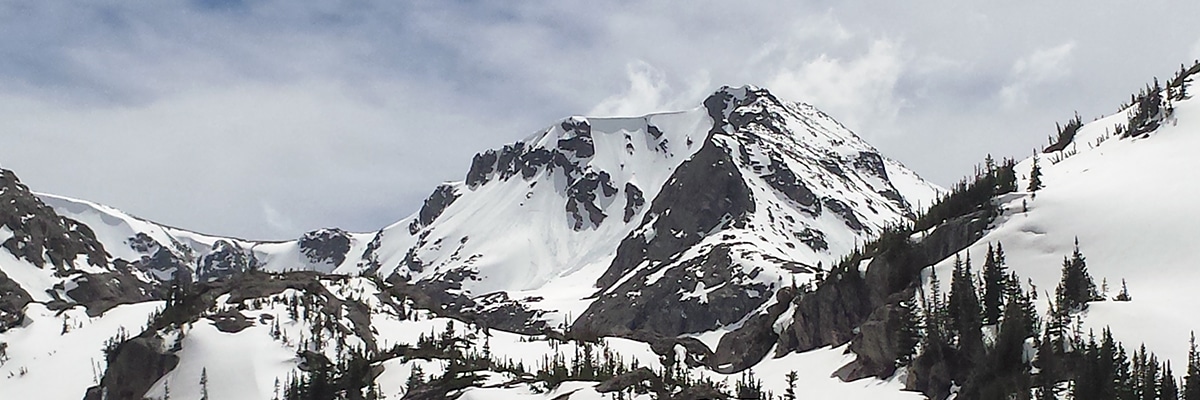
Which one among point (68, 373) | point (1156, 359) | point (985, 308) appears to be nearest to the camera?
point (1156, 359)

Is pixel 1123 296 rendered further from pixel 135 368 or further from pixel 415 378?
pixel 135 368

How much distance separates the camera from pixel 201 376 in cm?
12988

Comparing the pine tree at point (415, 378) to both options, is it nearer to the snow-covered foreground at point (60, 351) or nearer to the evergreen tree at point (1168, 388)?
the snow-covered foreground at point (60, 351)

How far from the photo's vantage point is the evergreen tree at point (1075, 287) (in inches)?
4117

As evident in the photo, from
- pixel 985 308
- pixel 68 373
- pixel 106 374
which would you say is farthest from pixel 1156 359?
pixel 68 373

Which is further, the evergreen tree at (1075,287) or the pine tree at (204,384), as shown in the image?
the pine tree at (204,384)

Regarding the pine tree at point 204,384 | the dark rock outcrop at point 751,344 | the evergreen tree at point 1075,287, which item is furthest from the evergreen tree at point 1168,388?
the pine tree at point 204,384

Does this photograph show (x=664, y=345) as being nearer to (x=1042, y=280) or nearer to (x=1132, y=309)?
(x=1042, y=280)

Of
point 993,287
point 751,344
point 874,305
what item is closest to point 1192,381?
point 993,287

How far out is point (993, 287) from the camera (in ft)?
364

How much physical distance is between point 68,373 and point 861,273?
117196 millimetres

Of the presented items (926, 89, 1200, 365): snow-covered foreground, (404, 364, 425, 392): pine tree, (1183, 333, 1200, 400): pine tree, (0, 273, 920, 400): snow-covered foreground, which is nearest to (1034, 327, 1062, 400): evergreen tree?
(926, 89, 1200, 365): snow-covered foreground

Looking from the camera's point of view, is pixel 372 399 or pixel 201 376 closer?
pixel 372 399

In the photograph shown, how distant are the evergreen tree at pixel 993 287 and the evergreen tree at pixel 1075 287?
550cm
